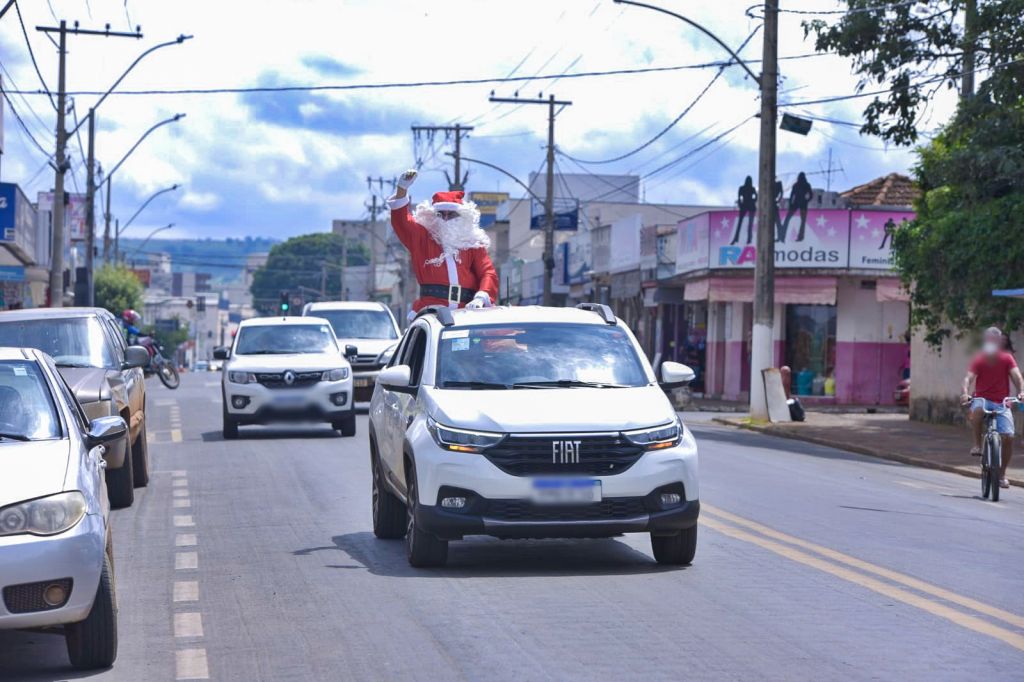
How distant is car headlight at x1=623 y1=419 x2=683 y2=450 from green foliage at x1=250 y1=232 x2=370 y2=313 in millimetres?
148520

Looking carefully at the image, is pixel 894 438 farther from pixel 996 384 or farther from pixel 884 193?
pixel 884 193

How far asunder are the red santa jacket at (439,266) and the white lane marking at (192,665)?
706cm

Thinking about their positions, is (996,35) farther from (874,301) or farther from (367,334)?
(874,301)

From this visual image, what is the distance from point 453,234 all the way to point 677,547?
5246 millimetres

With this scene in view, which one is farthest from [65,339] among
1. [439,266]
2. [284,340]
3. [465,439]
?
[284,340]

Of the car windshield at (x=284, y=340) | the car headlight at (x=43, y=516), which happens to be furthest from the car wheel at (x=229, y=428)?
the car headlight at (x=43, y=516)

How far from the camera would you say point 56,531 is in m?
6.55

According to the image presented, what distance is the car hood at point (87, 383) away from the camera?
1256 centimetres

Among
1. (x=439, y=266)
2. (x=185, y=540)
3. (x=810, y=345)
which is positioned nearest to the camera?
(x=185, y=540)

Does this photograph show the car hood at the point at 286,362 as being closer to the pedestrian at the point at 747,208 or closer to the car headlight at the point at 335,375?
the car headlight at the point at 335,375

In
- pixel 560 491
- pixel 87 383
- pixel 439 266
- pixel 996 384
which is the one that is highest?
pixel 439 266

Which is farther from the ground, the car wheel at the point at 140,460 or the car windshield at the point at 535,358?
the car windshield at the point at 535,358

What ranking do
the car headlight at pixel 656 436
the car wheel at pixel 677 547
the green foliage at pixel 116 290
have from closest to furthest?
the car headlight at pixel 656 436 < the car wheel at pixel 677 547 < the green foliage at pixel 116 290

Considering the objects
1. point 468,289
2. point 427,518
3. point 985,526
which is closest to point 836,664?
point 427,518
